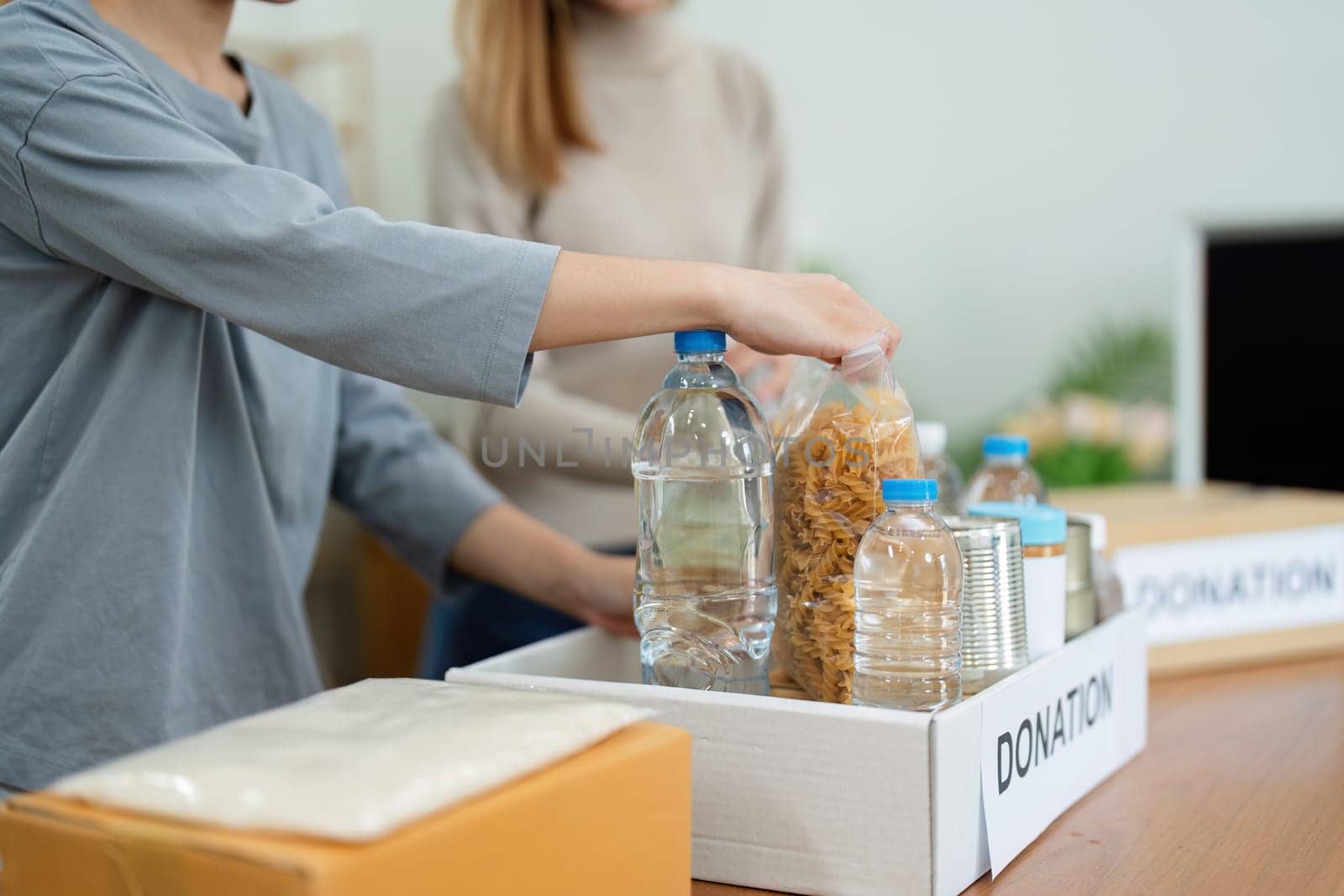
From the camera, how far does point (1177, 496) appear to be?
63.6 inches

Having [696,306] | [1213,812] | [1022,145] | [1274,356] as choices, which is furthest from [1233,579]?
[1022,145]

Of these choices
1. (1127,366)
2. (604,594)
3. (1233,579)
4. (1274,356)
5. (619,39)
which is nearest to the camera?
(604,594)

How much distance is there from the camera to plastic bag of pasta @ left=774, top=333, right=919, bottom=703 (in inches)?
32.4

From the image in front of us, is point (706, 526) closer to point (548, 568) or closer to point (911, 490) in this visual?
point (911, 490)

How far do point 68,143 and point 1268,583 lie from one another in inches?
47.9

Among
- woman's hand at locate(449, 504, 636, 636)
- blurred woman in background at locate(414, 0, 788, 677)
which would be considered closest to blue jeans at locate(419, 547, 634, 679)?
blurred woman in background at locate(414, 0, 788, 677)

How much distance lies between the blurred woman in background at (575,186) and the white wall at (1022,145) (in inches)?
57.0

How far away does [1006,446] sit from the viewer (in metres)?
1.14

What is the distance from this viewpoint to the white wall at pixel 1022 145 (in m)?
2.80

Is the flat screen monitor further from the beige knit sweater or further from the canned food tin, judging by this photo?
the canned food tin

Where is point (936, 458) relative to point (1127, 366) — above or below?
below

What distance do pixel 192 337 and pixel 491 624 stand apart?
0.69m

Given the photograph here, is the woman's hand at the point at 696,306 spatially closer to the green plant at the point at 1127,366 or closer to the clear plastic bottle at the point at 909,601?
the clear plastic bottle at the point at 909,601

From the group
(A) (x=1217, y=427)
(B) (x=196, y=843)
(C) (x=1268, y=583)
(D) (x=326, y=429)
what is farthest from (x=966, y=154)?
(B) (x=196, y=843)
